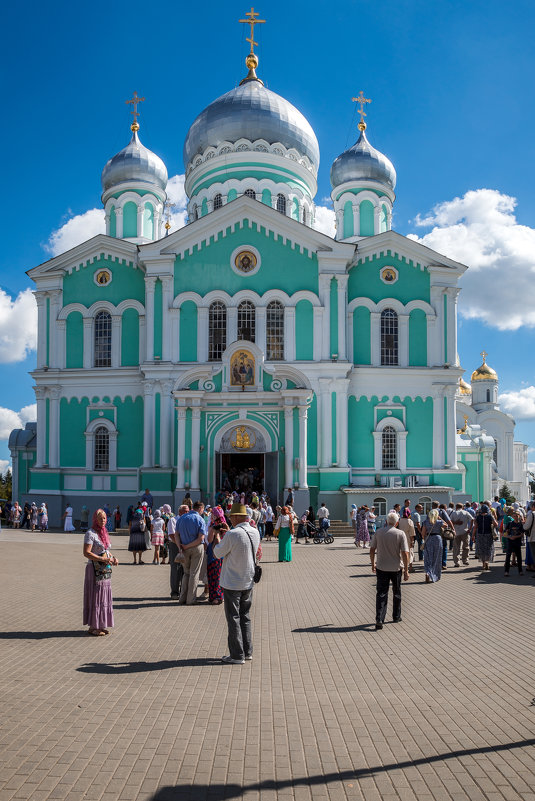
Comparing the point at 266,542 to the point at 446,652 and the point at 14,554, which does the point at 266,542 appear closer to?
the point at 14,554

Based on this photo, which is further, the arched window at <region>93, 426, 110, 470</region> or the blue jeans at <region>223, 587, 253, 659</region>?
the arched window at <region>93, 426, 110, 470</region>

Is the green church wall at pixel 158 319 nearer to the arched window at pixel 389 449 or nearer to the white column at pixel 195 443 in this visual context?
the white column at pixel 195 443

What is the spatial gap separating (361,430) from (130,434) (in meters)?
10.5

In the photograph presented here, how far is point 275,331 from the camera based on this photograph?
31.7 meters

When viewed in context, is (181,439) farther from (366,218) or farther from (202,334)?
(366,218)

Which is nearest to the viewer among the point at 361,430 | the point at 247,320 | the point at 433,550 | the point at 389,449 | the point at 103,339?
the point at 433,550

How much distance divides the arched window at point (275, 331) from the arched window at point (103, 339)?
297 inches

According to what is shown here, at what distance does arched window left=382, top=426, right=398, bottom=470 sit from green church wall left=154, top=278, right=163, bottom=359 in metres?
10.7

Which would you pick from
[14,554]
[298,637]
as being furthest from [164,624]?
[14,554]

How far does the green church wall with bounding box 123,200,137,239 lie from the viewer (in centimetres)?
3825

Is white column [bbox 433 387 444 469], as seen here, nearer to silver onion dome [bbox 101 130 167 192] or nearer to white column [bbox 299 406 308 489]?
white column [bbox 299 406 308 489]

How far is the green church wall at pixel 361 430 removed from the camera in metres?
31.9

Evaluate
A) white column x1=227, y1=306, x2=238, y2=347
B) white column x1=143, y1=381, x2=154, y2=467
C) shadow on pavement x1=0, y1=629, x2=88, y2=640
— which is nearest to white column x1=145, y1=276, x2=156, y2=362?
white column x1=143, y1=381, x2=154, y2=467

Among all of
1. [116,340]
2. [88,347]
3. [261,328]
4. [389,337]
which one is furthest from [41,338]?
[389,337]
